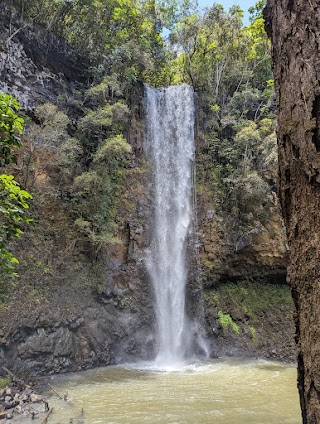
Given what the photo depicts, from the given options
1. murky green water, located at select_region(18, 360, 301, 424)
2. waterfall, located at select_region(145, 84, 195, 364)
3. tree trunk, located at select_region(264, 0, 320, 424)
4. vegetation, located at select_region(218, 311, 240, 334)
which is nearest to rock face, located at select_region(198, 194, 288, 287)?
waterfall, located at select_region(145, 84, 195, 364)

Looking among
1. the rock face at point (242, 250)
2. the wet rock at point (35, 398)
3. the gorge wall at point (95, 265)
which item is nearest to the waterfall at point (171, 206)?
the gorge wall at point (95, 265)

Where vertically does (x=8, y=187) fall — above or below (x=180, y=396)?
above

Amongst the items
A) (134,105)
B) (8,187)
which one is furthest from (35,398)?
(134,105)

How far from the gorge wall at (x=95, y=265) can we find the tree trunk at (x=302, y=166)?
8882 mm

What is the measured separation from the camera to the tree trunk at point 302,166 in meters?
1.63

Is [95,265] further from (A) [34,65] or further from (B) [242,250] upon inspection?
(A) [34,65]

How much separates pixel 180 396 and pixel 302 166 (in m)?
7.35

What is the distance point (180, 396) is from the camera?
304 inches

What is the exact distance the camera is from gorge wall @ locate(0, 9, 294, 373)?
10.3 metres

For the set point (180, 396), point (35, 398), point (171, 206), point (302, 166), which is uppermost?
point (171, 206)

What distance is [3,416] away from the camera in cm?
640

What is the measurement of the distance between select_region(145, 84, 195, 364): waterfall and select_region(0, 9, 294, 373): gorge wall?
415 millimetres

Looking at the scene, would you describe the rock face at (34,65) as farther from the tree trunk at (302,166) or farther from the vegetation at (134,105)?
the tree trunk at (302,166)

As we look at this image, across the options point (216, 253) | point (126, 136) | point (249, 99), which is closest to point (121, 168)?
point (126, 136)
